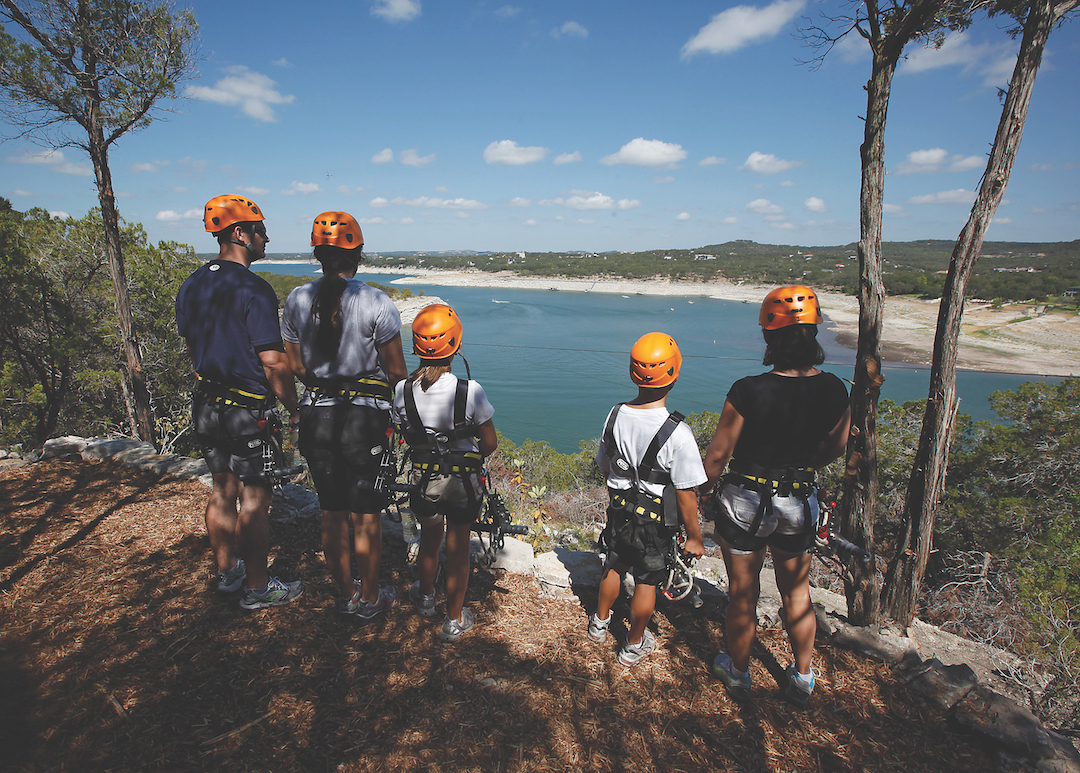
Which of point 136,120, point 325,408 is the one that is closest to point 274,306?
point 325,408

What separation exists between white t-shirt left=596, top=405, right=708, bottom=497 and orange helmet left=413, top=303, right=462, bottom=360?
77 centimetres

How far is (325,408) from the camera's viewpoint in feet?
7.75

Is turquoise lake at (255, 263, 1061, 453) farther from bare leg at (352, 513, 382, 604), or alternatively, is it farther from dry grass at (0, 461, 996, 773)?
bare leg at (352, 513, 382, 604)

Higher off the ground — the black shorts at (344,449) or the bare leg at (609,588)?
the black shorts at (344,449)

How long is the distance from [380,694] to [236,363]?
5.43 feet

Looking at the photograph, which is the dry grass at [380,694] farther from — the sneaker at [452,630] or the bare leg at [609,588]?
the bare leg at [609,588]

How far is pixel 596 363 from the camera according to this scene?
38812mm

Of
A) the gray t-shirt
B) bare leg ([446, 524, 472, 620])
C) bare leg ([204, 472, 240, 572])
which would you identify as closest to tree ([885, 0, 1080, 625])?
bare leg ([446, 524, 472, 620])

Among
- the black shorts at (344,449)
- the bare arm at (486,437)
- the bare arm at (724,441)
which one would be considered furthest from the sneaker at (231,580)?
the bare arm at (724,441)

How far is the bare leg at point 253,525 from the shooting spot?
2530 mm

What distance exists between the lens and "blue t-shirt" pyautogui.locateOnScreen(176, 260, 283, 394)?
7.77 ft

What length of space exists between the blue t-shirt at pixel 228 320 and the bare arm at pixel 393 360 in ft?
1.60

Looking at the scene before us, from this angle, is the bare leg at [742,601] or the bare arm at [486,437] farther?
the bare arm at [486,437]

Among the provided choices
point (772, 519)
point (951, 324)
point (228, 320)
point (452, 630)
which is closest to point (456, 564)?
point (452, 630)
